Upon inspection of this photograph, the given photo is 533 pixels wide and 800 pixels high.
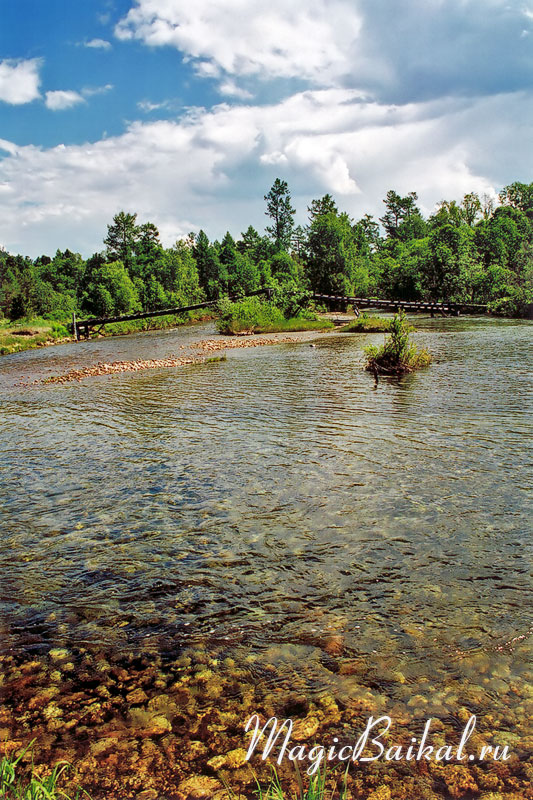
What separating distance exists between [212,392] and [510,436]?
9120 mm

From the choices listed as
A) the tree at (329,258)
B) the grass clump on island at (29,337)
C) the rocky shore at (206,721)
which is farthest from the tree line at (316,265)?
the rocky shore at (206,721)

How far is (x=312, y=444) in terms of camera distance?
9.24 m

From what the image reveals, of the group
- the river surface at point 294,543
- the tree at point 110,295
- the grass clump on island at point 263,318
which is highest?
the tree at point 110,295

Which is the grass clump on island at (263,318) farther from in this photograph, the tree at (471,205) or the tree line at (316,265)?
the tree at (471,205)

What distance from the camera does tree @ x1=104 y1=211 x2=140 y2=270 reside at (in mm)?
113988

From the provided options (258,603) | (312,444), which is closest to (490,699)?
(258,603)

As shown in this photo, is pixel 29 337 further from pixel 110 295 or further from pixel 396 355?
pixel 110 295

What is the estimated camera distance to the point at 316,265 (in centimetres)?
7956

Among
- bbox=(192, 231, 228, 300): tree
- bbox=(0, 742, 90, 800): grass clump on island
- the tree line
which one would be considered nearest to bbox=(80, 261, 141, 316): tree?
the tree line

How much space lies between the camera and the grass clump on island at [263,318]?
44844 mm

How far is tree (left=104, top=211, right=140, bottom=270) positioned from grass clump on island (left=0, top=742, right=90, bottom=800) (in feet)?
392

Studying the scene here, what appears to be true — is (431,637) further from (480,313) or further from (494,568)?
(480,313)

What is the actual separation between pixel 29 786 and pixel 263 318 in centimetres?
4420

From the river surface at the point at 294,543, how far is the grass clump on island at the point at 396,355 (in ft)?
19.1
